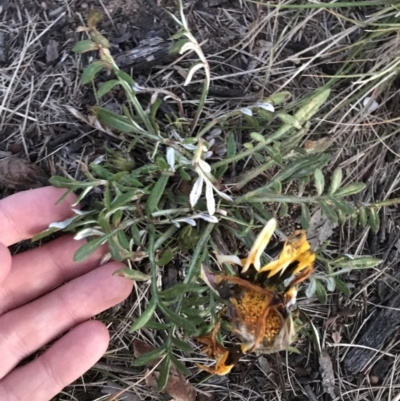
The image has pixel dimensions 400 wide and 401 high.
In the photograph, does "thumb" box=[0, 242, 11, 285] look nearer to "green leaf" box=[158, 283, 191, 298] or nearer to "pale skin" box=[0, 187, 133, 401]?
"pale skin" box=[0, 187, 133, 401]

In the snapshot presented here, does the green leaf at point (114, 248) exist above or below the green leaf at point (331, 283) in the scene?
above

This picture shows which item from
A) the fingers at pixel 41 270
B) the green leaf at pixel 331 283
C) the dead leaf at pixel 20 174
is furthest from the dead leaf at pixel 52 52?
the green leaf at pixel 331 283

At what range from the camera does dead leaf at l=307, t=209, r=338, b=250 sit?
6.00ft

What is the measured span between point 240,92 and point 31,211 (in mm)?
740

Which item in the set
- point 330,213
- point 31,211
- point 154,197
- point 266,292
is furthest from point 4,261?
point 330,213

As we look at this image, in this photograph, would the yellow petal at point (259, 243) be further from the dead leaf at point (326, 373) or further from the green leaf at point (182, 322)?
the dead leaf at point (326, 373)

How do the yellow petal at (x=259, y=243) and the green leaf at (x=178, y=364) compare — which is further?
the green leaf at (x=178, y=364)

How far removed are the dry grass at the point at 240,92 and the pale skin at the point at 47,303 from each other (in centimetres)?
15

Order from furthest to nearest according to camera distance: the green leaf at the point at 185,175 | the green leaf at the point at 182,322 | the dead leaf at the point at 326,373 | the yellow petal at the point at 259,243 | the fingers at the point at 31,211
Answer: the dead leaf at the point at 326,373 → the fingers at the point at 31,211 → the green leaf at the point at 185,175 → the green leaf at the point at 182,322 → the yellow petal at the point at 259,243

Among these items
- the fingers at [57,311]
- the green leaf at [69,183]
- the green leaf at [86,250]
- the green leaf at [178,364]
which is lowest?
the green leaf at [178,364]

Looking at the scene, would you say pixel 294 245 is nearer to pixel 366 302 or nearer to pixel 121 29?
pixel 366 302

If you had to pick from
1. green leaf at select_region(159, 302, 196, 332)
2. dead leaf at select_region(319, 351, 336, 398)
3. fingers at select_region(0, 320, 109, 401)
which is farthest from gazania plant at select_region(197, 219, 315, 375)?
dead leaf at select_region(319, 351, 336, 398)

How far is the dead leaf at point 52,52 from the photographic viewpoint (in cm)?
182

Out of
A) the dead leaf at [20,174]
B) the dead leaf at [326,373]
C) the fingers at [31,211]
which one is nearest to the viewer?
the fingers at [31,211]
